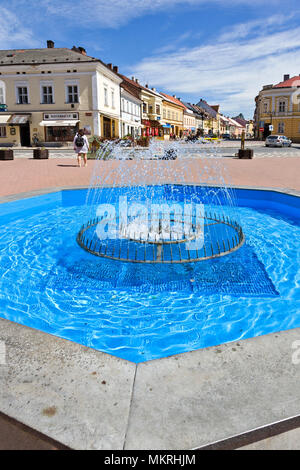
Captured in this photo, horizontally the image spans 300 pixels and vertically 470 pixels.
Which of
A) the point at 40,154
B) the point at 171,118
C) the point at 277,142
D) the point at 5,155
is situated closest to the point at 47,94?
the point at 40,154

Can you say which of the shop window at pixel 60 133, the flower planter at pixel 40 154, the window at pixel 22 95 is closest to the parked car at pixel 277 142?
the shop window at pixel 60 133

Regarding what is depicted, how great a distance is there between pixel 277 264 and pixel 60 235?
3.65 m

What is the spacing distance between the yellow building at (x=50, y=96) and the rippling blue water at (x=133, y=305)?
2767cm

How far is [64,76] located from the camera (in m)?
30.2

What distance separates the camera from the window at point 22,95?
1230 inches

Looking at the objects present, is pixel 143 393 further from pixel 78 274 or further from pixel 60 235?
pixel 60 235

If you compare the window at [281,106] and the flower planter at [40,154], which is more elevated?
the window at [281,106]

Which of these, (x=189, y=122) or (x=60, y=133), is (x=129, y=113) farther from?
(x=189, y=122)

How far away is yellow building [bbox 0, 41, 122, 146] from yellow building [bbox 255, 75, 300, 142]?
108 feet

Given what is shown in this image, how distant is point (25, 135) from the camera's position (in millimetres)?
32156

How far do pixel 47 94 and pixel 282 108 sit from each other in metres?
39.0

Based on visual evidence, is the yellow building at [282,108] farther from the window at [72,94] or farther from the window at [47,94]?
the window at [47,94]

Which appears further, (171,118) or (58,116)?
(171,118)

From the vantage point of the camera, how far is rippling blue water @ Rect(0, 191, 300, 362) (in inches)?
122
